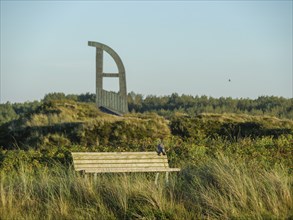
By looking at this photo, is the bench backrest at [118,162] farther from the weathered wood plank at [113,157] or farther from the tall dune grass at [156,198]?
the tall dune grass at [156,198]

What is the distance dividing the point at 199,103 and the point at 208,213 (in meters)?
34.4

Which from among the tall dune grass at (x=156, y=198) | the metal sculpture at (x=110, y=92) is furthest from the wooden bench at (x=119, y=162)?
the metal sculpture at (x=110, y=92)

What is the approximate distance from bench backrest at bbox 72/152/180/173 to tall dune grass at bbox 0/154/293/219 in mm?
915

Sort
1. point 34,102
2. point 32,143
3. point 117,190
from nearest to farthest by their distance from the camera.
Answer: point 117,190 → point 32,143 → point 34,102

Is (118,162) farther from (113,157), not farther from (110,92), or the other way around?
(110,92)

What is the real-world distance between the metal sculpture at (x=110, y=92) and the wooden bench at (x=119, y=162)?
53.3 feet

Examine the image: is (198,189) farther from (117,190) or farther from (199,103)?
(199,103)

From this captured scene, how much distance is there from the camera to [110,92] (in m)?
30.4

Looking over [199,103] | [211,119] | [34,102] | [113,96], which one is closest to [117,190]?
[211,119]

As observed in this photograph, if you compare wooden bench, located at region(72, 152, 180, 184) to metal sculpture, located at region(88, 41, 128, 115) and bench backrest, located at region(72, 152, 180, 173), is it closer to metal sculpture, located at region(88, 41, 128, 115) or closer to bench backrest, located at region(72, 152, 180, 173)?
bench backrest, located at region(72, 152, 180, 173)

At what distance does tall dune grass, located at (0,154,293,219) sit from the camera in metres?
10.1

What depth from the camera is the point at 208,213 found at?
1015 cm

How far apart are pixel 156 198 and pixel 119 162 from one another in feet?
9.61

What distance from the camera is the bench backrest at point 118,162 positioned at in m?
12.8
